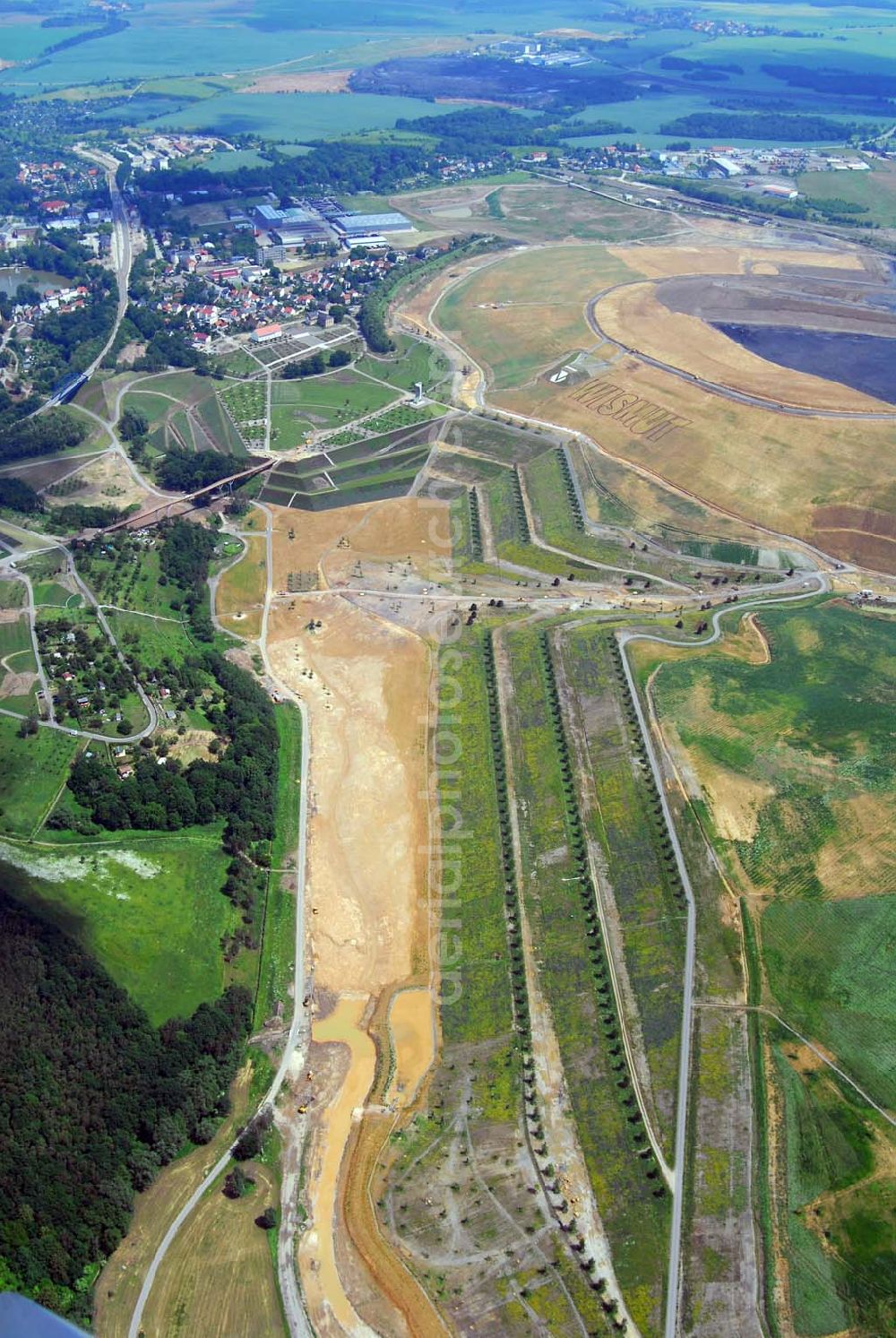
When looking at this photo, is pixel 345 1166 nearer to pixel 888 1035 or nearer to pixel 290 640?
pixel 888 1035

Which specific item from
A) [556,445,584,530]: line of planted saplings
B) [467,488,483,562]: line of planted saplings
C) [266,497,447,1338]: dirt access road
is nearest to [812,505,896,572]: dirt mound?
[556,445,584,530]: line of planted saplings

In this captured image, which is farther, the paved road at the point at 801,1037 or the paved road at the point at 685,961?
the paved road at the point at 801,1037

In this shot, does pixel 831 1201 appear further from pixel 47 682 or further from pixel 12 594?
pixel 12 594

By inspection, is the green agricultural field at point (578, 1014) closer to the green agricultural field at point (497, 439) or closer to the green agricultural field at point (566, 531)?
the green agricultural field at point (566, 531)

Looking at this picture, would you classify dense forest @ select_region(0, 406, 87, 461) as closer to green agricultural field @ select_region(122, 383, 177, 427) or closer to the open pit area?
green agricultural field @ select_region(122, 383, 177, 427)

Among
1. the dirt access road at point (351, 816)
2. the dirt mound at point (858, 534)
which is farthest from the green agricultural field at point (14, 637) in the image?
the dirt mound at point (858, 534)

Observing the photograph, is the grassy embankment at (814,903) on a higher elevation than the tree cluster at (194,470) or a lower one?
lower
